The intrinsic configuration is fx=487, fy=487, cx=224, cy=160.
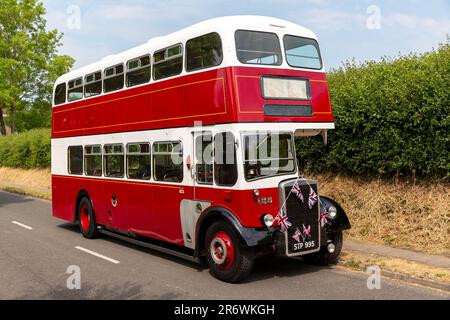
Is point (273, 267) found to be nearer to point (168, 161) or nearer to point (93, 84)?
point (168, 161)

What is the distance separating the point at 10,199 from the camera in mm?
21859

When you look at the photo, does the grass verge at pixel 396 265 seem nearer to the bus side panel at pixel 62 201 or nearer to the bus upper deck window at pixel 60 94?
the bus side panel at pixel 62 201

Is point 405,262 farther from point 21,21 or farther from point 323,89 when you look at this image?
point 21,21

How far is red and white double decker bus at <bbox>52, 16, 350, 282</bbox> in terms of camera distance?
24.1ft

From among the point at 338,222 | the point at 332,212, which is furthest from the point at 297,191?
the point at 338,222

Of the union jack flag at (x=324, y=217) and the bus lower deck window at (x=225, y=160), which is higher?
the bus lower deck window at (x=225, y=160)

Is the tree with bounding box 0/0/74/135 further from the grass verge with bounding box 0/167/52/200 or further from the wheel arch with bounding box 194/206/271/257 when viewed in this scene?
the wheel arch with bounding box 194/206/271/257

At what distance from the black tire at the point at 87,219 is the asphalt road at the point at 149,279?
80 cm

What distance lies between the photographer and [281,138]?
25.9ft

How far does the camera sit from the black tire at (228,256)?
23.9ft


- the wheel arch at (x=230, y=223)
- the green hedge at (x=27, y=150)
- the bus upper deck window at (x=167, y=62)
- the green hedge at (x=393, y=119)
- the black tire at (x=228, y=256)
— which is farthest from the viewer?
the green hedge at (x=27, y=150)

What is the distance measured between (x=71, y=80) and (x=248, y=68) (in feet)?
21.8

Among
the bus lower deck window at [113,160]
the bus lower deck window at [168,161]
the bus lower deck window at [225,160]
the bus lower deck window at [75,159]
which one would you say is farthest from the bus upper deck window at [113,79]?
the bus lower deck window at [225,160]

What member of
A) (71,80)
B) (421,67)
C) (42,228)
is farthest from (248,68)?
(42,228)
